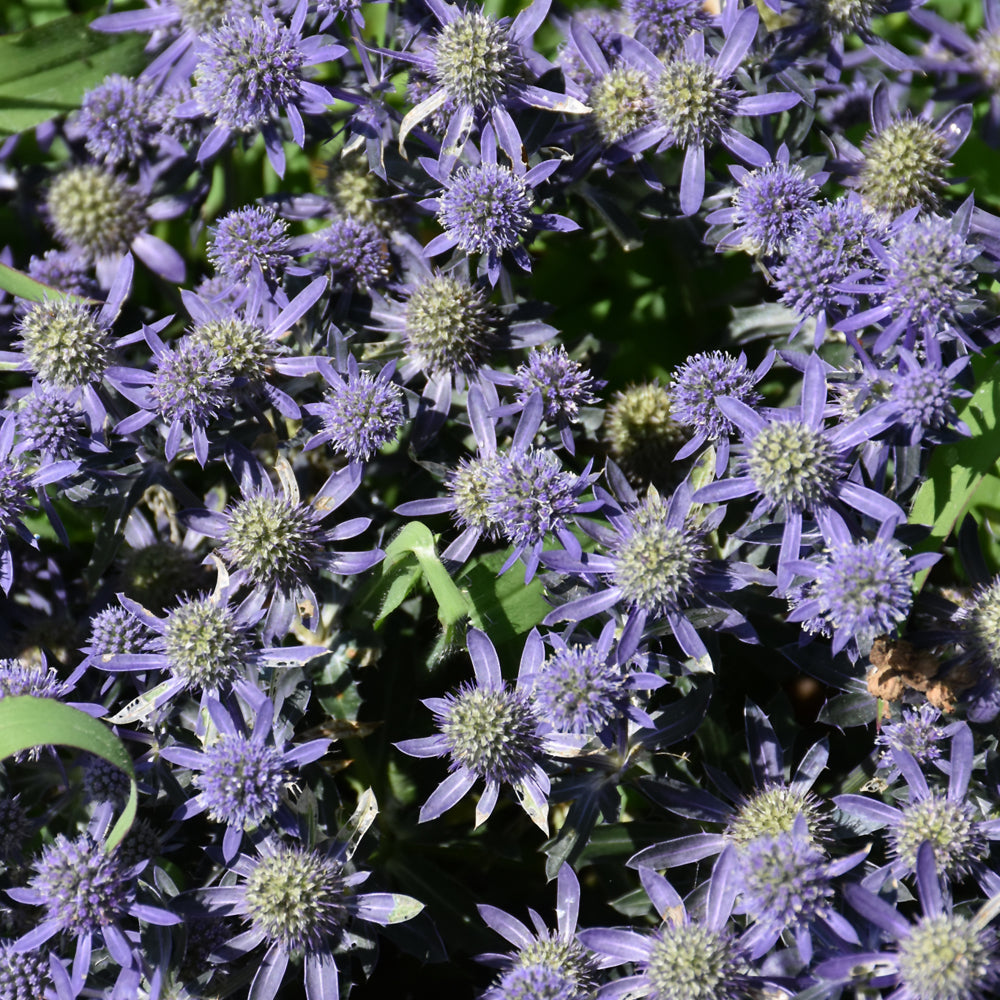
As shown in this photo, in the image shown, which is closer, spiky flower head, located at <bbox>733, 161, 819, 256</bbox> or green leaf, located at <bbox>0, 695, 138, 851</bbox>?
green leaf, located at <bbox>0, 695, 138, 851</bbox>

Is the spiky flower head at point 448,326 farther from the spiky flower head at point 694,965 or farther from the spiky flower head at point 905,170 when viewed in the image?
the spiky flower head at point 694,965

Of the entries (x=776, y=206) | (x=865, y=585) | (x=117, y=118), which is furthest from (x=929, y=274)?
(x=117, y=118)

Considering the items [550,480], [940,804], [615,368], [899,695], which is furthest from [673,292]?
[940,804]

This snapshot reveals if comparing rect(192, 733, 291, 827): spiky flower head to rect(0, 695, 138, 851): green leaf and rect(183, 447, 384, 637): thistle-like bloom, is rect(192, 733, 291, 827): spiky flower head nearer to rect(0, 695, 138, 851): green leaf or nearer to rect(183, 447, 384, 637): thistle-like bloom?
rect(0, 695, 138, 851): green leaf

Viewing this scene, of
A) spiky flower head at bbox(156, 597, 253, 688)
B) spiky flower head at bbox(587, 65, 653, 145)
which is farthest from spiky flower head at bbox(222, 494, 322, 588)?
spiky flower head at bbox(587, 65, 653, 145)

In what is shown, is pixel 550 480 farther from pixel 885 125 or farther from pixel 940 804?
pixel 885 125

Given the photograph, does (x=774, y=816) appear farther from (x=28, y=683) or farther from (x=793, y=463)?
(x=28, y=683)

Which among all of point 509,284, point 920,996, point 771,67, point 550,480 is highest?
point 771,67
